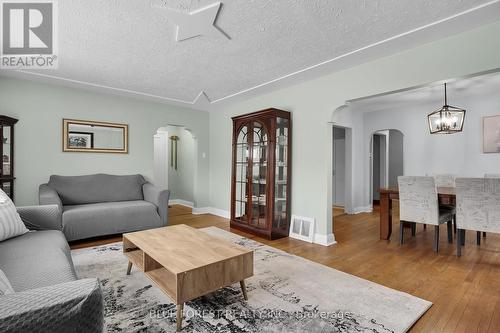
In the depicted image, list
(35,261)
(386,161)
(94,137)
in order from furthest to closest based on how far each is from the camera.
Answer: (386,161)
(94,137)
(35,261)

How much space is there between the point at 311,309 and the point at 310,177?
6.75ft

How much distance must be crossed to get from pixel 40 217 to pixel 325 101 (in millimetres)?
3492

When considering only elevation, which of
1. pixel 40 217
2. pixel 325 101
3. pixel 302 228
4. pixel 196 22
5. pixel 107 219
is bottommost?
pixel 302 228

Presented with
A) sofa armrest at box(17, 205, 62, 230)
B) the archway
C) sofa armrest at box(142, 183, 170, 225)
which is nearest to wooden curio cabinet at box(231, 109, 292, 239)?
sofa armrest at box(142, 183, 170, 225)

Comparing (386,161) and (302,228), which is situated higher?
(386,161)

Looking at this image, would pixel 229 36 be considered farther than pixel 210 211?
No

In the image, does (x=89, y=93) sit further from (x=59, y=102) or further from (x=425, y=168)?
(x=425, y=168)

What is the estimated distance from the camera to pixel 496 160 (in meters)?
4.28

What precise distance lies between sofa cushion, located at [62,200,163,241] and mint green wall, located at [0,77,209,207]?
2.62 feet

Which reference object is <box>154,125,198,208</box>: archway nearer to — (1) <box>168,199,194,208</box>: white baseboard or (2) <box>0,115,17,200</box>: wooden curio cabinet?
(1) <box>168,199,194,208</box>: white baseboard

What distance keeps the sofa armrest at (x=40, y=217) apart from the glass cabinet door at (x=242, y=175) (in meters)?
2.48

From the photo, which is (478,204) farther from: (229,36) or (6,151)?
(6,151)

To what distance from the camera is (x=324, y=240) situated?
343 centimetres

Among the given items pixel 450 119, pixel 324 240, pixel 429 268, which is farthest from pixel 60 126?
pixel 450 119
